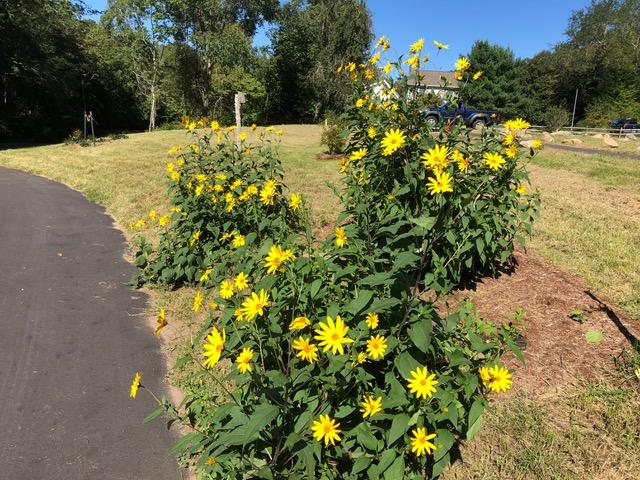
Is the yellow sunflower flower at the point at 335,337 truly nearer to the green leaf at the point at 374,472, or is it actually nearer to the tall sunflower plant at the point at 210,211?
the green leaf at the point at 374,472

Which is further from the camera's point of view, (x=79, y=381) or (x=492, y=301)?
(x=492, y=301)

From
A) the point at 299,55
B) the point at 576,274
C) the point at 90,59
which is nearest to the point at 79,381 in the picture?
the point at 576,274

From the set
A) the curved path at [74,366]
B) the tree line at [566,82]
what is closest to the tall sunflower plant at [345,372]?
the curved path at [74,366]

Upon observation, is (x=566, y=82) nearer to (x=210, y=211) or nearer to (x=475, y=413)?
(x=210, y=211)

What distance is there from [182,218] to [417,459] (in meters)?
3.44

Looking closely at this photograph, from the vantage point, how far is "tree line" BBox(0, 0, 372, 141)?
2323 centimetres

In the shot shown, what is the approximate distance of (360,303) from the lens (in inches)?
70.6

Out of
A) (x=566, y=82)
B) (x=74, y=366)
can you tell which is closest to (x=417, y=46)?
(x=74, y=366)

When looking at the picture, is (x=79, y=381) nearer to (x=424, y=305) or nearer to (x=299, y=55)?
(x=424, y=305)

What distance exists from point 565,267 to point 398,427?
3101 mm

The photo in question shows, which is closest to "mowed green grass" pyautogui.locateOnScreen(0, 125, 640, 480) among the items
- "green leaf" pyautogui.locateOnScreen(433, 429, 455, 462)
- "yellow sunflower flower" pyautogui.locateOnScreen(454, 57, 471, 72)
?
"green leaf" pyautogui.locateOnScreen(433, 429, 455, 462)

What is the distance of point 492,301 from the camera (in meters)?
3.41

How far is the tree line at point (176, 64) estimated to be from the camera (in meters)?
23.2

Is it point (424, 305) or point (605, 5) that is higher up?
point (605, 5)
